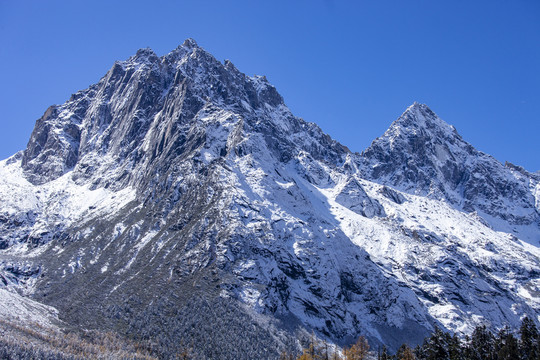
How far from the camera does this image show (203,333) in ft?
450

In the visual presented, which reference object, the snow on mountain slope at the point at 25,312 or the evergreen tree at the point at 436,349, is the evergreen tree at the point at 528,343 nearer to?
the evergreen tree at the point at 436,349

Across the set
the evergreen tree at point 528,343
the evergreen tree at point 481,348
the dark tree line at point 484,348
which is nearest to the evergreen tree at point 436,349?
the dark tree line at point 484,348

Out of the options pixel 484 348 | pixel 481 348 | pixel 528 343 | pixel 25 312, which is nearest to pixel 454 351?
pixel 481 348

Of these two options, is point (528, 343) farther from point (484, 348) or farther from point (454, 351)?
point (454, 351)

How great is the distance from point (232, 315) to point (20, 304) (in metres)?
71.9

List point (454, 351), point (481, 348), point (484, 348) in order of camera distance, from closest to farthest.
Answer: point (454, 351) → point (481, 348) → point (484, 348)

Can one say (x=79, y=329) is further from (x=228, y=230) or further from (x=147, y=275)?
(x=228, y=230)

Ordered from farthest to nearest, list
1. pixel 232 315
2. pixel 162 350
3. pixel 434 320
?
pixel 434 320
pixel 232 315
pixel 162 350

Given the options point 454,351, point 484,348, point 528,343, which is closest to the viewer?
point 454,351

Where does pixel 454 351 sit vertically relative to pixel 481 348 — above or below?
below

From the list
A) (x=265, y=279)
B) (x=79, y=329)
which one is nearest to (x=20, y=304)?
(x=79, y=329)

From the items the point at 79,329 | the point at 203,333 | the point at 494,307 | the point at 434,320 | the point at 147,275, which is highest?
the point at 494,307

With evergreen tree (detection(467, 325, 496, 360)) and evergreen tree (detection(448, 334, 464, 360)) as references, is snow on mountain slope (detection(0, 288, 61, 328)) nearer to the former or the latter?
evergreen tree (detection(448, 334, 464, 360))

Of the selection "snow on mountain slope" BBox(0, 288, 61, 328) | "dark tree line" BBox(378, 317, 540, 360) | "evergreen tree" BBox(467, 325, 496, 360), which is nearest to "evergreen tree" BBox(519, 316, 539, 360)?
"dark tree line" BBox(378, 317, 540, 360)
